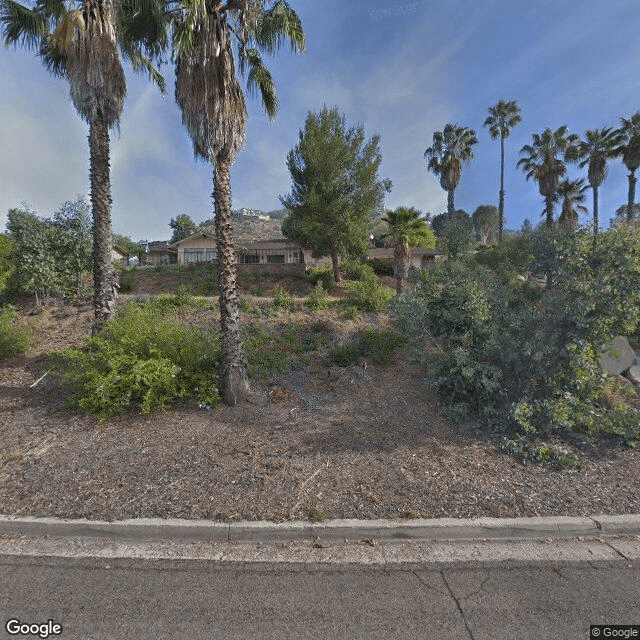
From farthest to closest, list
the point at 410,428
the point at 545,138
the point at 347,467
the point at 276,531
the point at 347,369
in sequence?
1. the point at 545,138
2. the point at 347,369
3. the point at 410,428
4. the point at 347,467
5. the point at 276,531

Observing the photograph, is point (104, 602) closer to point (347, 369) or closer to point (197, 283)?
point (347, 369)

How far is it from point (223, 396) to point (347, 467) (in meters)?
3.09

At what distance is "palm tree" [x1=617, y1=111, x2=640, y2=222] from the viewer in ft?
74.0

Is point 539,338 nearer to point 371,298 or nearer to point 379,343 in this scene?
point 379,343

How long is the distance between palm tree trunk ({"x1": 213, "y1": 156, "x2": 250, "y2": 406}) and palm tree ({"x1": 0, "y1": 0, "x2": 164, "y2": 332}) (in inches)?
126

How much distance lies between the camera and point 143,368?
Answer: 228 inches

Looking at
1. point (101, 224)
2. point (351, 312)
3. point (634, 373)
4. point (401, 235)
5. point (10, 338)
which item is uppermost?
point (401, 235)

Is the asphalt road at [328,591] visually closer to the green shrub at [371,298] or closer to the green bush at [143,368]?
the green bush at [143,368]

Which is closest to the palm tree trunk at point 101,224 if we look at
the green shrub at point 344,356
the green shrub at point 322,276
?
the green shrub at point 344,356

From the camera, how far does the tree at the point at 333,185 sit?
15.4 m

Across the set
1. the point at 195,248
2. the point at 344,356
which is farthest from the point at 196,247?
the point at 344,356

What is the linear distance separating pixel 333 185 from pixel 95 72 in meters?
10.1

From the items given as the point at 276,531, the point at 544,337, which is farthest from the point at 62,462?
the point at 544,337

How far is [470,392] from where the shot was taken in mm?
5820
